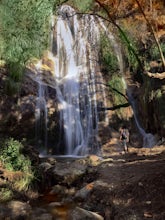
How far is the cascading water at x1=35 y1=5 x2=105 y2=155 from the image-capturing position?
16344 millimetres

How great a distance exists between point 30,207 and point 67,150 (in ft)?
30.0

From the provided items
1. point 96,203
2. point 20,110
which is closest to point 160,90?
point 20,110

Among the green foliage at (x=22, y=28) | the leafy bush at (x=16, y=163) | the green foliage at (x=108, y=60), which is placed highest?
the green foliage at (x=108, y=60)

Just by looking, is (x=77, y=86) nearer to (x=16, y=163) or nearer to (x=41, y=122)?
(x=41, y=122)

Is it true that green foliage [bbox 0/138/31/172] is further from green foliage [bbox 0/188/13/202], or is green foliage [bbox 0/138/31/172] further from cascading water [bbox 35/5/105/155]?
cascading water [bbox 35/5/105/155]

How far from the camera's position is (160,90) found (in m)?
14.0

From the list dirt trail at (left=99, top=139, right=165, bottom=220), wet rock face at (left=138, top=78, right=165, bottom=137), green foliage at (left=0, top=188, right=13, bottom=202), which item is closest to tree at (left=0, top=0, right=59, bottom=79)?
green foliage at (left=0, top=188, right=13, bottom=202)

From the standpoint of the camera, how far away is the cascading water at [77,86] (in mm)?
16344

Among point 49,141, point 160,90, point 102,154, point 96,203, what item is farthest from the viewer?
point 49,141

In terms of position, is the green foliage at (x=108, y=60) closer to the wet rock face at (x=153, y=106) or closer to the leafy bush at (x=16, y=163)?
the wet rock face at (x=153, y=106)

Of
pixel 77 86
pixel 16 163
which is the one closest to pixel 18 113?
pixel 77 86

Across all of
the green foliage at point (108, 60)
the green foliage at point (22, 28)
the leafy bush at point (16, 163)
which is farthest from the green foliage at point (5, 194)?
the green foliage at point (108, 60)

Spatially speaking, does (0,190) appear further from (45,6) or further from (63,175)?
(45,6)

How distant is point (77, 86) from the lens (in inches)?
715
